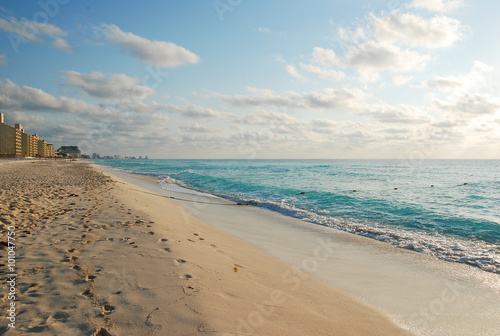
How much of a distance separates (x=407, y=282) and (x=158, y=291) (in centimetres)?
507

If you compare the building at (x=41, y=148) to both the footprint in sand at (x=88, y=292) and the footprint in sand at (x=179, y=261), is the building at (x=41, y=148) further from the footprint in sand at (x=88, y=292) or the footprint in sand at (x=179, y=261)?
the footprint in sand at (x=88, y=292)

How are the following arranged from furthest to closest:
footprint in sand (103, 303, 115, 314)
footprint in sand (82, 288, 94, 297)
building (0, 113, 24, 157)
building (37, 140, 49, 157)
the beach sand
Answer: building (37, 140, 49, 157) → building (0, 113, 24, 157) → footprint in sand (82, 288, 94, 297) → footprint in sand (103, 303, 115, 314) → the beach sand

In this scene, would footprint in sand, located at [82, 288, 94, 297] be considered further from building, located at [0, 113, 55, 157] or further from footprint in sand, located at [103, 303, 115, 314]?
building, located at [0, 113, 55, 157]

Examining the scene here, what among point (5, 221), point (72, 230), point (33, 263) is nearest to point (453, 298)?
point (33, 263)

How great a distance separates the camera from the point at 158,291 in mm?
3629

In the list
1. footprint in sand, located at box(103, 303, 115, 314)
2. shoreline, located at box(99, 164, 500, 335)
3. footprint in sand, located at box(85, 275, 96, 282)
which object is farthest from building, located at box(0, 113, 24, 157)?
→ footprint in sand, located at box(103, 303, 115, 314)

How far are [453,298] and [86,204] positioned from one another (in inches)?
453

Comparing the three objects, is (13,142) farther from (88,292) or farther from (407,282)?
(407,282)

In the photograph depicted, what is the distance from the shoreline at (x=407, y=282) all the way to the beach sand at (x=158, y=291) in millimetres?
491

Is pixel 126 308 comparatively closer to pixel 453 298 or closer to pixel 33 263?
pixel 33 263

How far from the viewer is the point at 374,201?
54.1ft

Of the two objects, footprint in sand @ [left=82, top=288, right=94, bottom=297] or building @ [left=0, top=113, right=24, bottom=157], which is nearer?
footprint in sand @ [left=82, top=288, right=94, bottom=297]

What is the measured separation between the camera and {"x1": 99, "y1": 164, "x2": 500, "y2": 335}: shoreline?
4.08 metres

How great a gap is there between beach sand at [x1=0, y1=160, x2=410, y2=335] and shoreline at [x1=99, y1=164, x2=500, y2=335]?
49 centimetres
